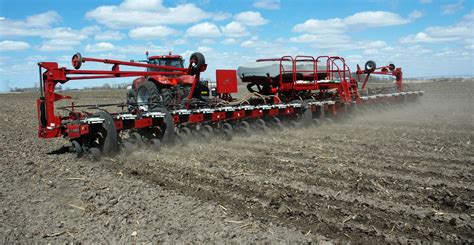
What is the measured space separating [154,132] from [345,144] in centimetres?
377

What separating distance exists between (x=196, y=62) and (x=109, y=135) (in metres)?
2.98

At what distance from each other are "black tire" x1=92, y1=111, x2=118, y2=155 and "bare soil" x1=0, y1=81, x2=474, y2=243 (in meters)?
0.20

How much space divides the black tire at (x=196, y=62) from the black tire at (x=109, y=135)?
267 cm

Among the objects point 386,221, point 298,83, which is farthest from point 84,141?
point 298,83

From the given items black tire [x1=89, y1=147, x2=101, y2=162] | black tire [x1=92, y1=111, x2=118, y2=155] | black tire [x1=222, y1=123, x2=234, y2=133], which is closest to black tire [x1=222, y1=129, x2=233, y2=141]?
black tire [x1=222, y1=123, x2=234, y2=133]

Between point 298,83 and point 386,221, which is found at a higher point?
point 298,83

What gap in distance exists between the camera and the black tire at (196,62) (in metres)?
9.65

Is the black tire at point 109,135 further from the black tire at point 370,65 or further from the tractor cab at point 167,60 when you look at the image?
the black tire at point 370,65

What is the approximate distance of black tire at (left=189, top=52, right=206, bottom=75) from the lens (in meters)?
9.65

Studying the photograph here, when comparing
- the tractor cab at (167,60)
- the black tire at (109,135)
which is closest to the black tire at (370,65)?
the tractor cab at (167,60)

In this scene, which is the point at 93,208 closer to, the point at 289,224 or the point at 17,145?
the point at 289,224

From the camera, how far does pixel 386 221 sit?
4.15 metres

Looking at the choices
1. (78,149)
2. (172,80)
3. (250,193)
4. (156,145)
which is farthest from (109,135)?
(172,80)

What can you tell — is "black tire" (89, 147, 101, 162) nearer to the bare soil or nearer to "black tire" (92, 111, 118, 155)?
"black tire" (92, 111, 118, 155)
